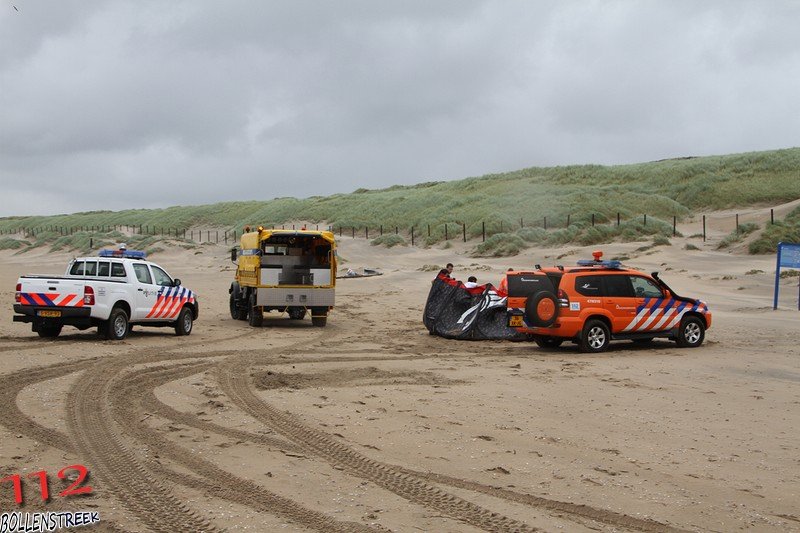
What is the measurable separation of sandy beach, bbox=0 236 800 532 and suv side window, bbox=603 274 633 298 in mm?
1148

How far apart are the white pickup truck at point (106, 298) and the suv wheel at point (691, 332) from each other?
1100 centimetres

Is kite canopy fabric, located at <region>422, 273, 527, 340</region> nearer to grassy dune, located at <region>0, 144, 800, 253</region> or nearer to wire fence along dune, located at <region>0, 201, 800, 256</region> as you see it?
wire fence along dune, located at <region>0, 201, 800, 256</region>

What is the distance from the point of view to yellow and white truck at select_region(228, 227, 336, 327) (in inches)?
893

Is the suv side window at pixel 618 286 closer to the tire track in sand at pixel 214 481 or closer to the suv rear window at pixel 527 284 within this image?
the suv rear window at pixel 527 284

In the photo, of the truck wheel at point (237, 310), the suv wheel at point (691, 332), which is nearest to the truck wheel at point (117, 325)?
the truck wheel at point (237, 310)

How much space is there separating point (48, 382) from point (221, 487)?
21.0 feet

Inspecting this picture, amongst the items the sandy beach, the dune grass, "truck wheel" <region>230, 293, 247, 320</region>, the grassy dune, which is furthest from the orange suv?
the grassy dune

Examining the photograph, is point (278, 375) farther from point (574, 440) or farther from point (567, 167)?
point (567, 167)

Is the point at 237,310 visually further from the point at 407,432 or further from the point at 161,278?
the point at 407,432

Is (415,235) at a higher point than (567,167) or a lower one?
lower

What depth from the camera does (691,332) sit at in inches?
706

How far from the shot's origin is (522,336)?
1925 centimetres

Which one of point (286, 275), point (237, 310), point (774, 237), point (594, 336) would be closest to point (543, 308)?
point (594, 336)

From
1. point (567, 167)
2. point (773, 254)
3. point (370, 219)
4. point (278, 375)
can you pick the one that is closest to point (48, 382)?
point (278, 375)
